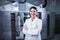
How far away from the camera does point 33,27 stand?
1734 mm

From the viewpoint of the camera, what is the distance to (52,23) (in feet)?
5.70

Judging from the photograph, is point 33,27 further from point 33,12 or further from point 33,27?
point 33,12

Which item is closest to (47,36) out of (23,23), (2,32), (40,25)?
(40,25)

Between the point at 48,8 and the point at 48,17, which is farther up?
the point at 48,8

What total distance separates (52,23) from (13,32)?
518mm

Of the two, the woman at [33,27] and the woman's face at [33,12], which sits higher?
the woman's face at [33,12]

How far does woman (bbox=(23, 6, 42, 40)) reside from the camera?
1726mm

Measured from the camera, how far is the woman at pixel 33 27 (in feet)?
5.66

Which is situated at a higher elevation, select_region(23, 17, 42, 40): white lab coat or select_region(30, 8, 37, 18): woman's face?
select_region(30, 8, 37, 18): woman's face

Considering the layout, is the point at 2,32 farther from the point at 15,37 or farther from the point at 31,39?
the point at 31,39

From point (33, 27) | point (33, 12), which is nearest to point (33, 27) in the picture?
point (33, 27)

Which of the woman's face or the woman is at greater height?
the woman's face

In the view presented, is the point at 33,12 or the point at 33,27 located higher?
the point at 33,12

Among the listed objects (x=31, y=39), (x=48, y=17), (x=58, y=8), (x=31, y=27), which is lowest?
(x=31, y=39)
